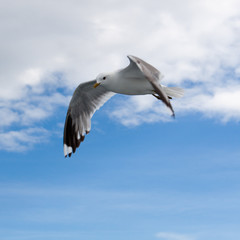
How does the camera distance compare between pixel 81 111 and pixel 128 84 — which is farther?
pixel 81 111

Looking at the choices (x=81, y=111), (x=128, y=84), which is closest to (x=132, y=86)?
(x=128, y=84)

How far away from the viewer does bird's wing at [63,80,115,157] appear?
10.2m

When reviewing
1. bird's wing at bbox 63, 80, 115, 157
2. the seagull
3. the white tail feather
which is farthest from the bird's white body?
bird's wing at bbox 63, 80, 115, 157

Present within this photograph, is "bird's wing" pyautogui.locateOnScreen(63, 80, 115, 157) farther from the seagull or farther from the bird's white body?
the bird's white body

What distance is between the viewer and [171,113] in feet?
19.0

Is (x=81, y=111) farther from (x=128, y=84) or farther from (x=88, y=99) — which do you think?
(x=128, y=84)

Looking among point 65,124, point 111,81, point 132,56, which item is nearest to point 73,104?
point 65,124

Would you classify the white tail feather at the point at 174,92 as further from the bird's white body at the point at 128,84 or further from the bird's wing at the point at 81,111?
the bird's wing at the point at 81,111

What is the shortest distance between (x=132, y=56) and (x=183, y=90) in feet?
6.44

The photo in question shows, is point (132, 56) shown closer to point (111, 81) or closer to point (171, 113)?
point (111, 81)

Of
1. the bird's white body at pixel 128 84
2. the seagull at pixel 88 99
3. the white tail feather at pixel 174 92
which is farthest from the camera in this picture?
the white tail feather at pixel 174 92

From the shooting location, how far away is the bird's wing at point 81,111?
33.5 ft

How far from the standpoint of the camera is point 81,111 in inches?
414

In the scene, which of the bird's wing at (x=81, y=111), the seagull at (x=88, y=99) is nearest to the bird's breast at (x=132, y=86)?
the seagull at (x=88, y=99)
